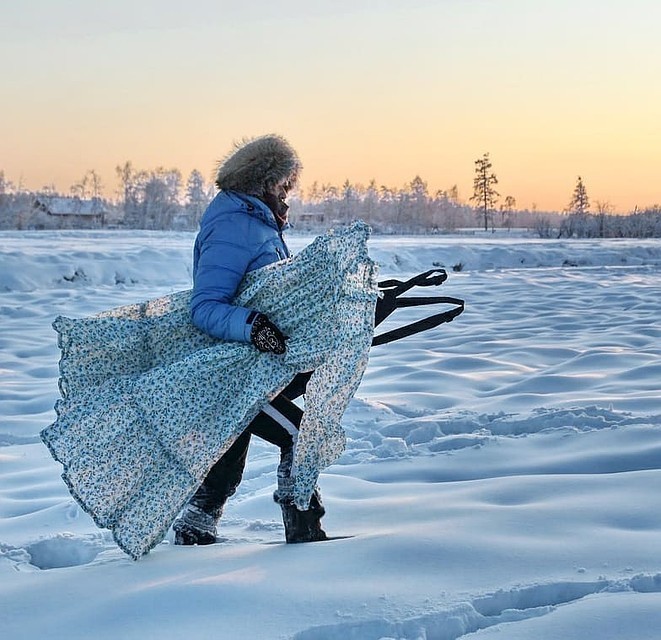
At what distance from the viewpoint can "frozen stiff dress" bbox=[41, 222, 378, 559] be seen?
93.7 inches

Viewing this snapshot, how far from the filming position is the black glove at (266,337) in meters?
2.43

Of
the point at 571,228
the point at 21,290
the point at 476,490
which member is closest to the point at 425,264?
the point at 21,290

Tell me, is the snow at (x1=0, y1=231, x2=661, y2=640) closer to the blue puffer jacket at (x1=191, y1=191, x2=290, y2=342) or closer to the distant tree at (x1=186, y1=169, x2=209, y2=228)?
the blue puffer jacket at (x1=191, y1=191, x2=290, y2=342)

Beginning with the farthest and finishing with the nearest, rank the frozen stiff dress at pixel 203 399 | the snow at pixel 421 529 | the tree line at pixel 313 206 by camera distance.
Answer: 1. the tree line at pixel 313 206
2. the frozen stiff dress at pixel 203 399
3. the snow at pixel 421 529

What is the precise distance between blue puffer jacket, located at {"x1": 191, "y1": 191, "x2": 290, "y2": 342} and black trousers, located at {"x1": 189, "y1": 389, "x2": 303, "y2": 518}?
255 millimetres

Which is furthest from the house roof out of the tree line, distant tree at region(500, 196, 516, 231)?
distant tree at region(500, 196, 516, 231)

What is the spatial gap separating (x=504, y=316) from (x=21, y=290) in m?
7.90

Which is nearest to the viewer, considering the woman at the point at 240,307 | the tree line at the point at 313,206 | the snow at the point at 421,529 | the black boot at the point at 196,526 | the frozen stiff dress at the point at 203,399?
the snow at the point at 421,529

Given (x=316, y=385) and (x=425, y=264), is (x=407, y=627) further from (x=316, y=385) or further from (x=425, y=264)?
(x=425, y=264)

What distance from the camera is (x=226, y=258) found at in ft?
8.34

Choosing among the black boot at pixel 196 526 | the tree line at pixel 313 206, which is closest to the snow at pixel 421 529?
the black boot at pixel 196 526

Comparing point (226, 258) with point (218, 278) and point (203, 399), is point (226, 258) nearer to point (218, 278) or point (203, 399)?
point (218, 278)

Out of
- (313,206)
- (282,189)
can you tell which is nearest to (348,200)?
(313,206)

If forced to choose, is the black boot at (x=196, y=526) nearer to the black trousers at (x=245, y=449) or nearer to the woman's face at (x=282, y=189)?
the black trousers at (x=245, y=449)
